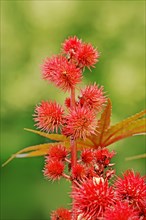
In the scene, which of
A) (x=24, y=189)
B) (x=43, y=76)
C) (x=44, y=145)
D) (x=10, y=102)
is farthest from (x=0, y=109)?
(x=43, y=76)

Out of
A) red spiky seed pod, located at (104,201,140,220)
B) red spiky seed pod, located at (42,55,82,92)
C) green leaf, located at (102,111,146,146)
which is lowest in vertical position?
red spiky seed pod, located at (104,201,140,220)

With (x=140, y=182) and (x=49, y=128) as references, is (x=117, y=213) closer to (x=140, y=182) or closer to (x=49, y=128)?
(x=140, y=182)

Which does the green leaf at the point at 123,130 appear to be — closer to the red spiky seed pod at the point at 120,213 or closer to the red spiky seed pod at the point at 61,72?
the red spiky seed pod at the point at 61,72

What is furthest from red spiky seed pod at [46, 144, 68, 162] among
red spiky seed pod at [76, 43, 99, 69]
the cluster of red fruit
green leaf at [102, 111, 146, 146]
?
green leaf at [102, 111, 146, 146]

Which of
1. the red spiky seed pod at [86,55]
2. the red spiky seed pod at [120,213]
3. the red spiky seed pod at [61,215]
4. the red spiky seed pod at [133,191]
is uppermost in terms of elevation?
the red spiky seed pod at [86,55]

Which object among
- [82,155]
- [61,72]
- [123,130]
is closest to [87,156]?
[82,155]

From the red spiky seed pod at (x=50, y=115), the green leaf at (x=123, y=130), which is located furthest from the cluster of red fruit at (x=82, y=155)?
the green leaf at (x=123, y=130)

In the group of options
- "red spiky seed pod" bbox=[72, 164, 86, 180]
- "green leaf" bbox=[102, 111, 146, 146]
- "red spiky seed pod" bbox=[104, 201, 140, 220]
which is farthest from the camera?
"green leaf" bbox=[102, 111, 146, 146]

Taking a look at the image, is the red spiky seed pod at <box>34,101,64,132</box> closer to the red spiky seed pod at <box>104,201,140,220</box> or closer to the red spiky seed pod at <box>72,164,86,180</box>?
the red spiky seed pod at <box>72,164,86,180</box>
